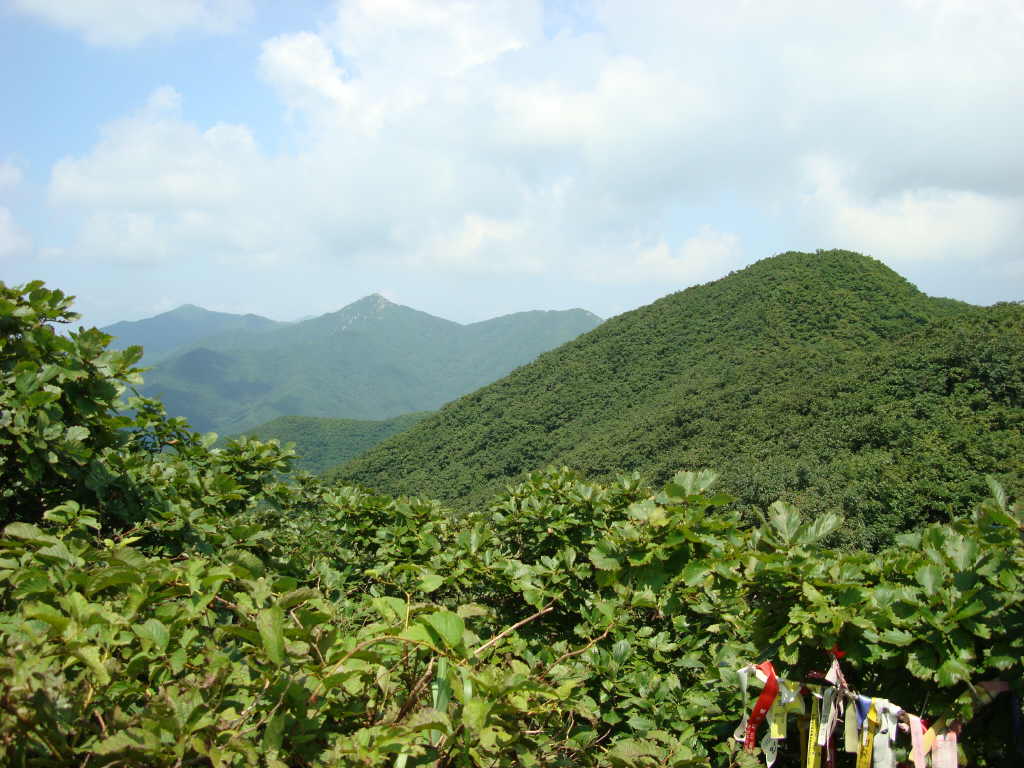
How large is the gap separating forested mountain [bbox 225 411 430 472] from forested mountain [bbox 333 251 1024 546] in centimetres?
2498

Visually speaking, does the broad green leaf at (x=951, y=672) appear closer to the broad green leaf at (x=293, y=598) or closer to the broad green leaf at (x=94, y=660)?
the broad green leaf at (x=293, y=598)

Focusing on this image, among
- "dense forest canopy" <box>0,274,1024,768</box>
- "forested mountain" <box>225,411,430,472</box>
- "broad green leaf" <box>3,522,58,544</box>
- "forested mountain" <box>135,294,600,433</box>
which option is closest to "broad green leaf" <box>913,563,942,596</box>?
"dense forest canopy" <box>0,274,1024,768</box>

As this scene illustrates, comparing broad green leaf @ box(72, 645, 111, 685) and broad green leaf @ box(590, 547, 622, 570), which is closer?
broad green leaf @ box(72, 645, 111, 685)

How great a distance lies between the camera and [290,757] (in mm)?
1170

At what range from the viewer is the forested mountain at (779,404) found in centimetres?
1426

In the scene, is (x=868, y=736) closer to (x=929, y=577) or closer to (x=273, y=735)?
(x=929, y=577)

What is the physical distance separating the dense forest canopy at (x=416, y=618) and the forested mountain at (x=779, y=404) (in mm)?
6829

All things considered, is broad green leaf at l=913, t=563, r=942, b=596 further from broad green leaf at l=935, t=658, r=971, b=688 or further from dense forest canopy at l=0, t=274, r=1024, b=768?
broad green leaf at l=935, t=658, r=971, b=688

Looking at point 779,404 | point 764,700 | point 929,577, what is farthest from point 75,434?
point 779,404

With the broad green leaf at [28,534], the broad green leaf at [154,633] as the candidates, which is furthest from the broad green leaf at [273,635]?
the broad green leaf at [28,534]

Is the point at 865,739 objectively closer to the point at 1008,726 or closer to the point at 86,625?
the point at 1008,726

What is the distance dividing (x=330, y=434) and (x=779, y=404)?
171ft

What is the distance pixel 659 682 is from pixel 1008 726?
3.19 ft

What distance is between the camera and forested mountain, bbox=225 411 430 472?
60219mm
